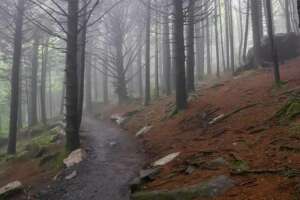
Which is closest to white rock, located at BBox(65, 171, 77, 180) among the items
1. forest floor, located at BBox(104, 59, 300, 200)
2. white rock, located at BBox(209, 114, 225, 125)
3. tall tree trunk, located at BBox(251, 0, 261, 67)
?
forest floor, located at BBox(104, 59, 300, 200)

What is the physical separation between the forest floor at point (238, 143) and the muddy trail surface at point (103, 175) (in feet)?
Result: 1.83

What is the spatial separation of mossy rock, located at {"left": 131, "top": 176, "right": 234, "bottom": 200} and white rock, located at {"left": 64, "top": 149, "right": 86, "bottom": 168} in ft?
13.1

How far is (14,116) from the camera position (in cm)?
1478

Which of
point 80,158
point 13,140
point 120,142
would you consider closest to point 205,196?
point 80,158

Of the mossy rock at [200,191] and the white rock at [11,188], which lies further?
the white rock at [11,188]

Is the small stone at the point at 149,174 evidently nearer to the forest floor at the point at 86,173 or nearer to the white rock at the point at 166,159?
the forest floor at the point at 86,173

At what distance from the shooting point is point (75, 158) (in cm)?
924

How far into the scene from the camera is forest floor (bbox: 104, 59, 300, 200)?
4965 mm

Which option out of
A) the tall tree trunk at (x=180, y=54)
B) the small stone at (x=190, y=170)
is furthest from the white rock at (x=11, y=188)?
the tall tree trunk at (x=180, y=54)

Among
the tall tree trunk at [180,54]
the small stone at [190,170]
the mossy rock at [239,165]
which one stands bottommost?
the small stone at [190,170]

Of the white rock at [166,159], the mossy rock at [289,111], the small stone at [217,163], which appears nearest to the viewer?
the small stone at [217,163]

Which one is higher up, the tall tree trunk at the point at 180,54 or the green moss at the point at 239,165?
the tall tree trunk at the point at 180,54

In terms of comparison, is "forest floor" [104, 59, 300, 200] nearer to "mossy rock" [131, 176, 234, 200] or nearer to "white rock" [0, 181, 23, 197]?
"mossy rock" [131, 176, 234, 200]

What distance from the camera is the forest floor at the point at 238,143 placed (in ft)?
16.3
